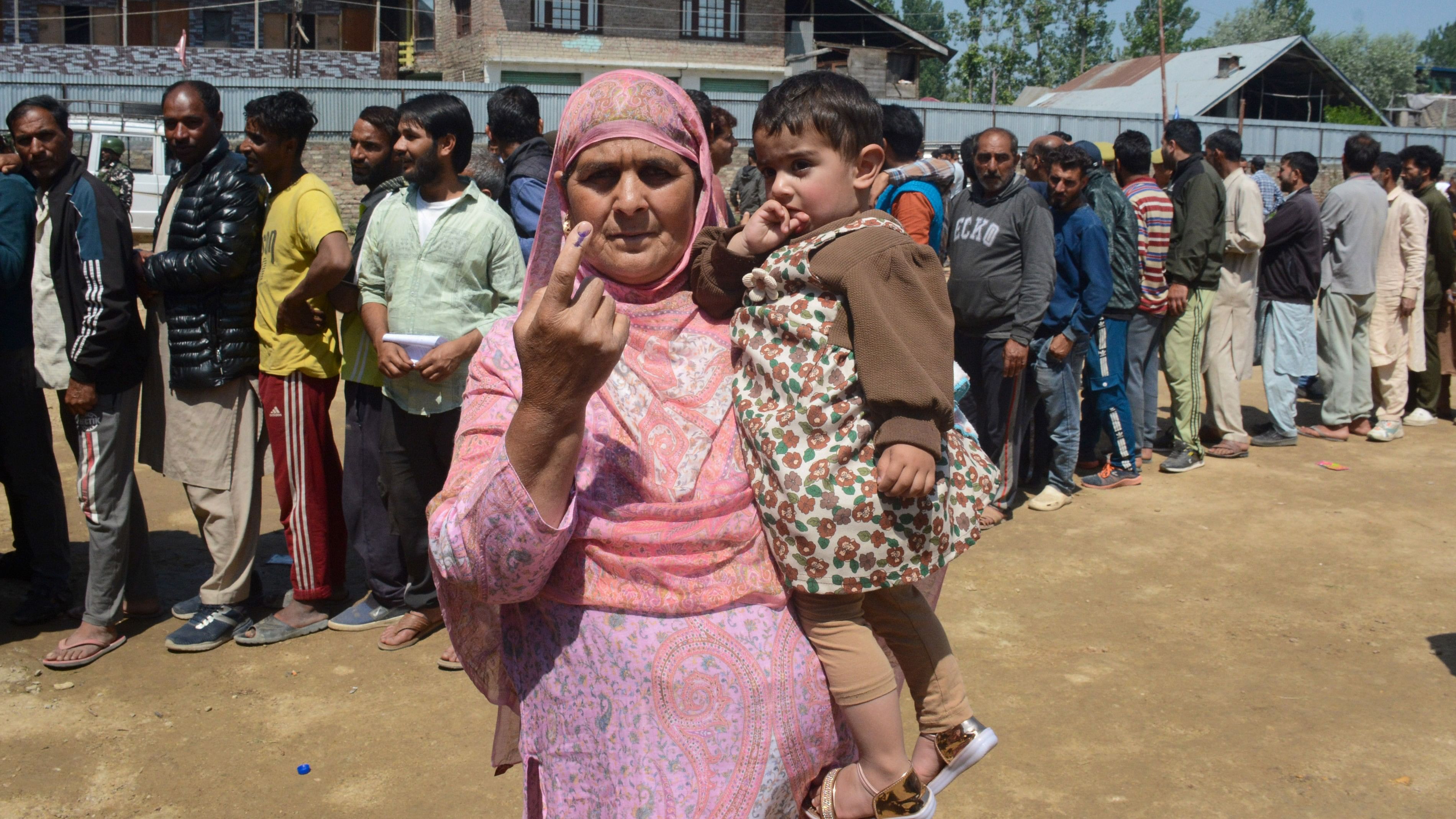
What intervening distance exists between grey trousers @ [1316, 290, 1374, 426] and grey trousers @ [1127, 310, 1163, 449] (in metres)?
1.73

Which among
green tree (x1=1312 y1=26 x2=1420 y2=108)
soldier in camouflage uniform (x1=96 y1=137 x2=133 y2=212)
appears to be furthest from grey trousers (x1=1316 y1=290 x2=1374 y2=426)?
green tree (x1=1312 y1=26 x2=1420 y2=108)

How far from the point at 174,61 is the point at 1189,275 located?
97.4 feet

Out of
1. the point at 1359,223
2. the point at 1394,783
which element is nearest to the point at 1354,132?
the point at 1359,223

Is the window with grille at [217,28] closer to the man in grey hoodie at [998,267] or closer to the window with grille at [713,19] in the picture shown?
the window with grille at [713,19]

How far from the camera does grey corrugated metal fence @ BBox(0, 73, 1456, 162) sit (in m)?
21.9

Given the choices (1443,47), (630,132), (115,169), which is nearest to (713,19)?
(115,169)

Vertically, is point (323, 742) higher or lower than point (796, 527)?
lower

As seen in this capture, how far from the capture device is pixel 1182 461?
7.48 meters

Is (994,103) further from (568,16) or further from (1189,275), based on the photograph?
(1189,275)

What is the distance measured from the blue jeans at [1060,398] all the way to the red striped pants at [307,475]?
381cm

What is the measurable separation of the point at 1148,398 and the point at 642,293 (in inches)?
259

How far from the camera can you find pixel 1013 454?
6445 mm

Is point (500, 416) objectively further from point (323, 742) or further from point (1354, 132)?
point (1354, 132)

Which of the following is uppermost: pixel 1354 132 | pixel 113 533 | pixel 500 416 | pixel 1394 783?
pixel 1354 132
